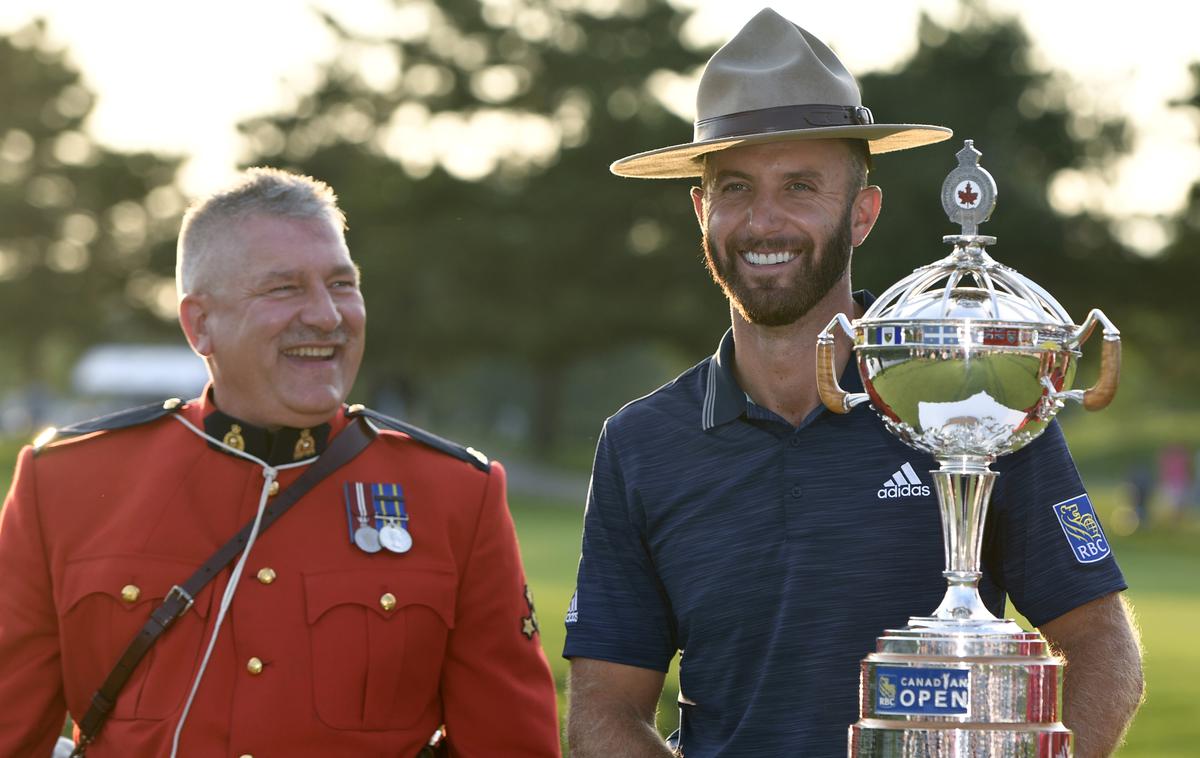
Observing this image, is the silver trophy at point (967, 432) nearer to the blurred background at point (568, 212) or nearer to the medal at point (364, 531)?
the medal at point (364, 531)

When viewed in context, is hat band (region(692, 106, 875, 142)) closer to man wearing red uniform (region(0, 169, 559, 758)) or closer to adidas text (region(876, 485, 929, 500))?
adidas text (region(876, 485, 929, 500))

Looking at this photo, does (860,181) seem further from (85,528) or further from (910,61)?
(910,61)

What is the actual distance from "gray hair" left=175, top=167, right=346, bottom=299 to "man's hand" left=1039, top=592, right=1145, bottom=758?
64.8 inches

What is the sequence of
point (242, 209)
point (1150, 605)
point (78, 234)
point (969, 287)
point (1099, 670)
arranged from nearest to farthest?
point (969, 287) → point (1099, 670) → point (242, 209) → point (1150, 605) → point (78, 234)

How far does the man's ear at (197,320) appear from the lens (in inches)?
152

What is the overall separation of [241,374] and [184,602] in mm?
475

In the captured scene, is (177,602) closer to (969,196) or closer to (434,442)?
(434,442)

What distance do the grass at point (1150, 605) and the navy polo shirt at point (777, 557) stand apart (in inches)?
197

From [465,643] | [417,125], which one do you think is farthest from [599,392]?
[465,643]

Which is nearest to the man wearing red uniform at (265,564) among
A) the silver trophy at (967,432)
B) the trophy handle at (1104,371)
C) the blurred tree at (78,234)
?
the silver trophy at (967,432)

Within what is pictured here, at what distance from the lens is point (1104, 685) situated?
3.11 meters

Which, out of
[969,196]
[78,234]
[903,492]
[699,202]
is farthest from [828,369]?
[78,234]

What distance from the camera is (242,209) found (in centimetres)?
386

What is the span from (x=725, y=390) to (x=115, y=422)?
136 centimetres
